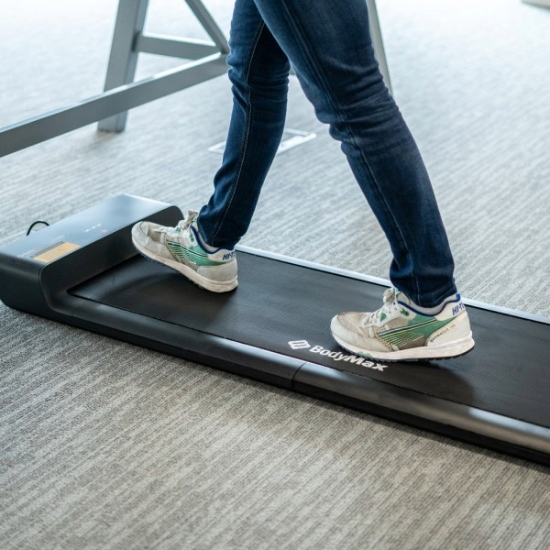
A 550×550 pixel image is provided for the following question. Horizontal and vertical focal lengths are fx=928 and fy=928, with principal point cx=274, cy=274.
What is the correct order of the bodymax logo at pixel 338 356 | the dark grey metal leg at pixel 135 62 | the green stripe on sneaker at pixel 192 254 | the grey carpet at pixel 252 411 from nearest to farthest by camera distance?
the grey carpet at pixel 252 411
the bodymax logo at pixel 338 356
the green stripe on sneaker at pixel 192 254
the dark grey metal leg at pixel 135 62

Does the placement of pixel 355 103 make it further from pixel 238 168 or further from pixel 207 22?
pixel 207 22

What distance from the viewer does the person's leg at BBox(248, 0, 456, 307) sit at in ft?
4.16

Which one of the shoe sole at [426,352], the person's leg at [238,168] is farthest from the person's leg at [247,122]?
the shoe sole at [426,352]

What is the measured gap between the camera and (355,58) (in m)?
1.29

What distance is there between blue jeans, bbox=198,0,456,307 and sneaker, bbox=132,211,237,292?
0.27 meters

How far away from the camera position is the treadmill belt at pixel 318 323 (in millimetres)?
1471

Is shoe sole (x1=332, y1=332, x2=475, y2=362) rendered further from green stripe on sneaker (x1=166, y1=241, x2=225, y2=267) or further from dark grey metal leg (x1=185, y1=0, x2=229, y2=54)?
dark grey metal leg (x1=185, y1=0, x2=229, y2=54)

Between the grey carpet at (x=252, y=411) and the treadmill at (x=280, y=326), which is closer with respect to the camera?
the grey carpet at (x=252, y=411)

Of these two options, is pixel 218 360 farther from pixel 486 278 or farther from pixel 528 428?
pixel 486 278

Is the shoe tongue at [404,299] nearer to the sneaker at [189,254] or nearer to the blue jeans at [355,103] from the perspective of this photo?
the blue jeans at [355,103]

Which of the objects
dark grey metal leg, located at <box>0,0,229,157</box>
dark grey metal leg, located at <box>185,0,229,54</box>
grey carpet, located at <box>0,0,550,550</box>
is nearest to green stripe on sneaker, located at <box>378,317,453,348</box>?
grey carpet, located at <box>0,0,550,550</box>

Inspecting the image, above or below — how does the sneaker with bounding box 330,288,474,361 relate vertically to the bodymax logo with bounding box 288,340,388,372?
above

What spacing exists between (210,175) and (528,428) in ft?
4.57

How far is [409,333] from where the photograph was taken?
4.95ft
